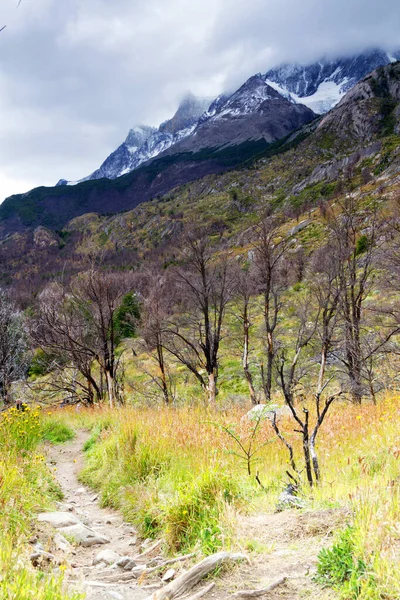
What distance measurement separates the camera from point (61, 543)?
3.24 metres

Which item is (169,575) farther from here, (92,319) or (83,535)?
(92,319)

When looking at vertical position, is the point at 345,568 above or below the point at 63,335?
below

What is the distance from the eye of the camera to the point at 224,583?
7.67 feet

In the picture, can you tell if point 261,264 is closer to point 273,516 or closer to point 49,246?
point 273,516

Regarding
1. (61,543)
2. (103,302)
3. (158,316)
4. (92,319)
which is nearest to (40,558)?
(61,543)

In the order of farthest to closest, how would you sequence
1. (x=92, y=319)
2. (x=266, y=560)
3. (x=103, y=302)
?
(x=92, y=319)
(x=103, y=302)
(x=266, y=560)

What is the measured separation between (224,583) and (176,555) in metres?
0.77

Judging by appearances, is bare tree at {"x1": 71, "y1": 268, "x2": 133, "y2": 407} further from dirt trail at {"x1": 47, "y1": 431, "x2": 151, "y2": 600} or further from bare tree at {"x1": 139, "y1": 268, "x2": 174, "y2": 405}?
dirt trail at {"x1": 47, "y1": 431, "x2": 151, "y2": 600}

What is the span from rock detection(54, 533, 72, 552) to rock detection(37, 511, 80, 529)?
32 cm

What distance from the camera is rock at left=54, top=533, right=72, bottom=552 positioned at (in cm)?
316

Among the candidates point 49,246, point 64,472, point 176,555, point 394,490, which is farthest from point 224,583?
point 49,246

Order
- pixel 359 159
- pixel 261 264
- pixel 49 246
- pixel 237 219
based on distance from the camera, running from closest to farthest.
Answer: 1. pixel 261 264
2. pixel 359 159
3. pixel 237 219
4. pixel 49 246

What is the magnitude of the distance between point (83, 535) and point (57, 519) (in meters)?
0.39

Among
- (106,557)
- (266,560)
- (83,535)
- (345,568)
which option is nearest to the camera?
(345,568)
